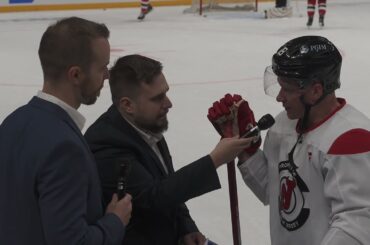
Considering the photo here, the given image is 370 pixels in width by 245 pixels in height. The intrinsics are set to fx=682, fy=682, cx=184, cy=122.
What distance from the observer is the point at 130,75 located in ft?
4.73

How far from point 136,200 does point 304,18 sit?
8.10 metres

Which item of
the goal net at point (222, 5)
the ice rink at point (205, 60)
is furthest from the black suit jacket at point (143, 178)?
the goal net at point (222, 5)

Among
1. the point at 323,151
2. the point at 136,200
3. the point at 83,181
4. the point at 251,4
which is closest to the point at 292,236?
the point at 323,151

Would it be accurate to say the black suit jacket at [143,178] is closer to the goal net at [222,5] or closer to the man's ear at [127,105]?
the man's ear at [127,105]

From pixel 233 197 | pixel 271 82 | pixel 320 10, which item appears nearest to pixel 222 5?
pixel 320 10

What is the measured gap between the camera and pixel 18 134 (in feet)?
3.70

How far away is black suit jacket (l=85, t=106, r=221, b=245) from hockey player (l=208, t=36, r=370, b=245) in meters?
0.16

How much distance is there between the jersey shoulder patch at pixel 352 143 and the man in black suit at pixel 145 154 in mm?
219

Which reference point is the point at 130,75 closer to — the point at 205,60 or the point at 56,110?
the point at 56,110

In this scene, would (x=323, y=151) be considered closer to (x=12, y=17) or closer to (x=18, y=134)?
(x=18, y=134)

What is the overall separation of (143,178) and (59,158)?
0.32m

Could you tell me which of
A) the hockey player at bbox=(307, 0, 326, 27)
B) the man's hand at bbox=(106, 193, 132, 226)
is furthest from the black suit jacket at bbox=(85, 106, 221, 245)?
the hockey player at bbox=(307, 0, 326, 27)

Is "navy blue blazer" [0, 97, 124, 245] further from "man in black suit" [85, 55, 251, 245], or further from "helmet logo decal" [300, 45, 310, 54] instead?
"helmet logo decal" [300, 45, 310, 54]

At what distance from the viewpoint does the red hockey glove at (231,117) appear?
4.91 ft
